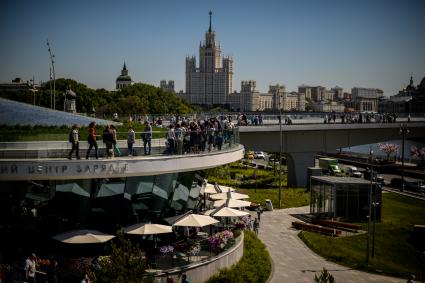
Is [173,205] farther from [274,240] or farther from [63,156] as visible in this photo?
[274,240]

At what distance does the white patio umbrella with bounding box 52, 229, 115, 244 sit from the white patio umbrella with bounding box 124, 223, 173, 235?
1.12 metres

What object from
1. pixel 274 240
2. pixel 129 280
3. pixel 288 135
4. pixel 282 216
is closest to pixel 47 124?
pixel 129 280

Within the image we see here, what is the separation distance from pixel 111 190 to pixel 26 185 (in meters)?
3.53

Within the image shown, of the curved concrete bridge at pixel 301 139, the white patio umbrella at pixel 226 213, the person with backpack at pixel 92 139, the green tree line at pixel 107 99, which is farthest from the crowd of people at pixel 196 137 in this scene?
the green tree line at pixel 107 99

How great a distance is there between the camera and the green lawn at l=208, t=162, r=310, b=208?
44938 millimetres

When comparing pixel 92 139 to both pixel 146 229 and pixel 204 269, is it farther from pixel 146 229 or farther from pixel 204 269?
pixel 204 269

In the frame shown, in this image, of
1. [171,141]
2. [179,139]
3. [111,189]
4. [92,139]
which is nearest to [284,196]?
[179,139]

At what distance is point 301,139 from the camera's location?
2233 inches

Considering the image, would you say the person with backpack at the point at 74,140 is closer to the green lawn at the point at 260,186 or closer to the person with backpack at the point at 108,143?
the person with backpack at the point at 108,143

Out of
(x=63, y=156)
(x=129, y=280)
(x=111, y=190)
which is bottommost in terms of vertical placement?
(x=129, y=280)

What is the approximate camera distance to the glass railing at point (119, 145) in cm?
2067

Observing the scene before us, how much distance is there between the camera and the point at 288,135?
55781mm

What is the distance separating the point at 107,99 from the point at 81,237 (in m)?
91.7

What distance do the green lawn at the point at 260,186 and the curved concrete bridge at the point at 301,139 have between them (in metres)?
2.86
